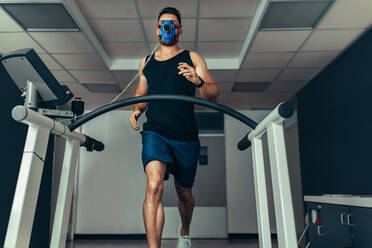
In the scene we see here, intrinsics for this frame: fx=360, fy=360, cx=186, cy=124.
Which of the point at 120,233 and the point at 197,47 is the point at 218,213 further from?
the point at 197,47

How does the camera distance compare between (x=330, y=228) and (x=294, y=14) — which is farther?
(x=294, y=14)

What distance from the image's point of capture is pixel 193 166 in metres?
1.80

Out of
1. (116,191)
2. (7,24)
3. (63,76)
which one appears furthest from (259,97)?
(7,24)

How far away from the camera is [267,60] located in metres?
4.80

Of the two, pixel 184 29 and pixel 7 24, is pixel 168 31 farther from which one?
pixel 7 24

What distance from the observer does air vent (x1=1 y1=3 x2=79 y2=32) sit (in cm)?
337

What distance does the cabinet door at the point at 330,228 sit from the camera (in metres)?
2.10

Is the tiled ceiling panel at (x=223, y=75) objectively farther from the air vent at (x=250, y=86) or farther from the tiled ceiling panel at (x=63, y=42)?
the tiled ceiling panel at (x=63, y=42)

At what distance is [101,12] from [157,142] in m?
2.44

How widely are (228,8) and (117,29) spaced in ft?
4.24

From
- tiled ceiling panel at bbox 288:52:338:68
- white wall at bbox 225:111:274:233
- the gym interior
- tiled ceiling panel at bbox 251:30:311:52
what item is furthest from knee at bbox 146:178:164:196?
tiled ceiling panel at bbox 288:52:338:68

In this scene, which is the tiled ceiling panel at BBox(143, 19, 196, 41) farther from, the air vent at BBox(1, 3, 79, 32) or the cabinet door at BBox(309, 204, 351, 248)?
the cabinet door at BBox(309, 204, 351, 248)

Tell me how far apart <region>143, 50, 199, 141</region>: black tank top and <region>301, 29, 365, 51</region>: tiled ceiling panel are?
8.90 feet

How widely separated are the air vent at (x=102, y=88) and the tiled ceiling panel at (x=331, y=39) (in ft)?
10.3
